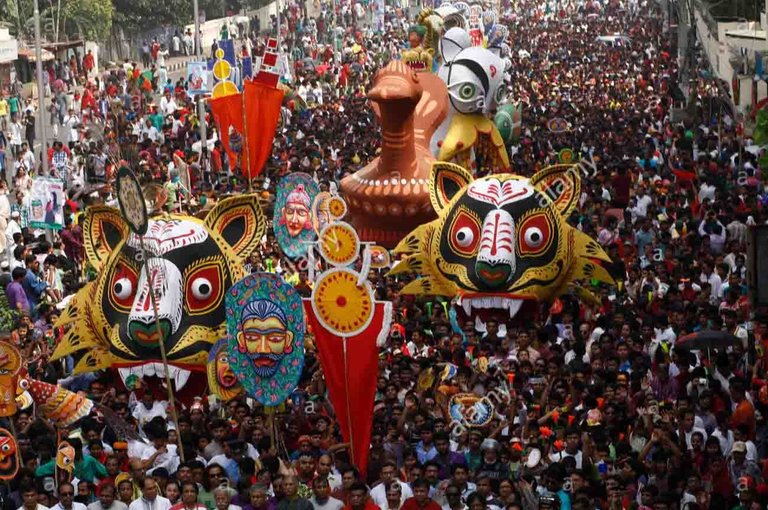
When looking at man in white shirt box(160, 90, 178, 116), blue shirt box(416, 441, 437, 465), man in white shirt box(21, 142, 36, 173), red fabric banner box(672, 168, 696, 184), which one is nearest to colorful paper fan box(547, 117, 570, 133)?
red fabric banner box(672, 168, 696, 184)

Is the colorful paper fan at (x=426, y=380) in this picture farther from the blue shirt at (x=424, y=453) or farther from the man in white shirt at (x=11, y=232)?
the man in white shirt at (x=11, y=232)

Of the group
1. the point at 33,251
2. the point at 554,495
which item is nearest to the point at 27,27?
the point at 33,251

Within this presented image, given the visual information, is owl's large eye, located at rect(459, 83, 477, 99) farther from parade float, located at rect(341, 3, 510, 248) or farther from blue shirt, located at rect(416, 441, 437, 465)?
blue shirt, located at rect(416, 441, 437, 465)

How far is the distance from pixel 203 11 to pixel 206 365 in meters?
50.1

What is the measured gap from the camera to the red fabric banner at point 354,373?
564 inches

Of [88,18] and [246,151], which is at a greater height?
[246,151]

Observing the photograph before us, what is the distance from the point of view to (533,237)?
19.4 meters

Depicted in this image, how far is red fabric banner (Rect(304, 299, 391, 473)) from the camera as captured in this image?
47.0 feet

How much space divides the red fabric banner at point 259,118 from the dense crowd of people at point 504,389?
532 millimetres

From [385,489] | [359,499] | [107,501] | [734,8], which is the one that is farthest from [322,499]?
[734,8]

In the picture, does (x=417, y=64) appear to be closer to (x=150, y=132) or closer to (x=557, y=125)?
(x=557, y=125)

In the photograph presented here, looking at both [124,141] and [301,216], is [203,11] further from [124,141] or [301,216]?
[301,216]

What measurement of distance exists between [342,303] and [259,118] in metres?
13.5

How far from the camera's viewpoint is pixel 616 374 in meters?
15.6
